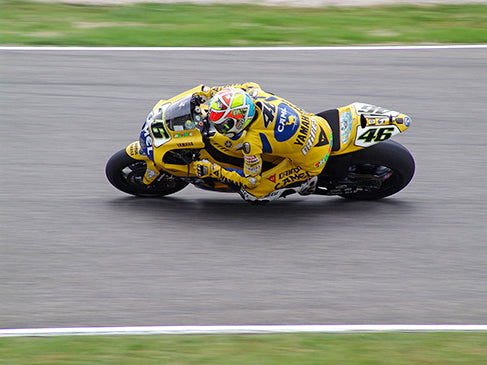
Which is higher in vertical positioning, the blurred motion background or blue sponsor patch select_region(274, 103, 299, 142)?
blue sponsor patch select_region(274, 103, 299, 142)

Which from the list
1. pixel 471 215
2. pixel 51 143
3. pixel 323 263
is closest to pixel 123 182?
pixel 51 143

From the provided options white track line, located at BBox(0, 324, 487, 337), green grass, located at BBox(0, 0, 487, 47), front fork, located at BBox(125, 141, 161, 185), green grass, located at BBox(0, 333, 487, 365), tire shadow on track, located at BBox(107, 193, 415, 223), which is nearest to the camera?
green grass, located at BBox(0, 333, 487, 365)

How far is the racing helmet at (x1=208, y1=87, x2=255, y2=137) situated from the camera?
6340 mm

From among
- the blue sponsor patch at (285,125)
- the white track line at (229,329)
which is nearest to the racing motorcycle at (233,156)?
the blue sponsor patch at (285,125)

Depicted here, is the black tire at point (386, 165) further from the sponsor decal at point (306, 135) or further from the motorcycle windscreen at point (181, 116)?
the motorcycle windscreen at point (181, 116)

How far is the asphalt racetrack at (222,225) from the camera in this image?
602 centimetres

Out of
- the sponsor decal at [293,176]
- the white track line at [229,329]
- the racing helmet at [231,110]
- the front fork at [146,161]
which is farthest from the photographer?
the front fork at [146,161]

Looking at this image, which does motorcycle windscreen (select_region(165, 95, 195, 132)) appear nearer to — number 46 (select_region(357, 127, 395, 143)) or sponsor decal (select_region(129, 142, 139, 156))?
Answer: sponsor decal (select_region(129, 142, 139, 156))

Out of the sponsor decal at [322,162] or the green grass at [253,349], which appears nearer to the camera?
the green grass at [253,349]

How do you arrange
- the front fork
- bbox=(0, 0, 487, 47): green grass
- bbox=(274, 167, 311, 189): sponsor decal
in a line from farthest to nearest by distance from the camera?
bbox=(0, 0, 487, 47): green grass
the front fork
bbox=(274, 167, 311, 189): sponsor decal

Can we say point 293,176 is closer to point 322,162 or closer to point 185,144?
point 322,162

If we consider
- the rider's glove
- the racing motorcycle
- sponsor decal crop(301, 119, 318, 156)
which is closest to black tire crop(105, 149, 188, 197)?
the racing motorcycle

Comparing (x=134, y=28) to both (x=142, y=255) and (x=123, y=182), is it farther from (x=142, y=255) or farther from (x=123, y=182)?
(x=142, y=255)

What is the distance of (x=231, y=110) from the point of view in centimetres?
633
